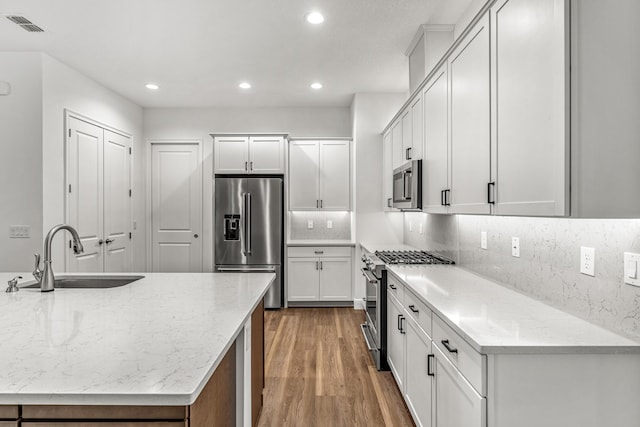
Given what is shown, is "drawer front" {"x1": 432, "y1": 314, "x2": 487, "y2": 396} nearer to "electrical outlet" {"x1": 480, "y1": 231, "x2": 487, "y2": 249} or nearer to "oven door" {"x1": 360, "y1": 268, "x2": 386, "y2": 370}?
"electrical outlet" {"x1": 480, "y1": 231, "x2": 487, "y2": 249}

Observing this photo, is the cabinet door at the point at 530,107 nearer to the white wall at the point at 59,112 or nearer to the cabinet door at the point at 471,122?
the cabinet door at the point at 471,122

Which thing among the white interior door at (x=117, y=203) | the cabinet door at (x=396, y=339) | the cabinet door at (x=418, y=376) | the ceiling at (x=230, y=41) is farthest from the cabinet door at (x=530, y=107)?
the white interior door at (x=117, y=203)

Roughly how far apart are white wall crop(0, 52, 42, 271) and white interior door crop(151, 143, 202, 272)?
210cm

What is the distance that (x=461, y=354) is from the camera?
5.07ft

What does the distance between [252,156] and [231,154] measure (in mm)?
292

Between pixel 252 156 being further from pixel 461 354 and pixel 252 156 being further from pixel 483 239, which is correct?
pixel 461 354

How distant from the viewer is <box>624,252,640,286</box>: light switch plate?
4.41ft

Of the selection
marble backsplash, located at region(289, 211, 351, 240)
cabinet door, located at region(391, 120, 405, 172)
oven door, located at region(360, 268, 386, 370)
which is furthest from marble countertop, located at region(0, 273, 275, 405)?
marble backsplash, located at region(289, 211, 351, 240)

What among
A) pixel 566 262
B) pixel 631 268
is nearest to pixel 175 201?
pixel 566 262

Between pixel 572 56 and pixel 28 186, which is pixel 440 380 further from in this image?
pixel 28 186

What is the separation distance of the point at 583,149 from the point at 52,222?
443 centimetres

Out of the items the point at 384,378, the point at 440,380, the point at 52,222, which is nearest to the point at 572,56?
the point at 440,380

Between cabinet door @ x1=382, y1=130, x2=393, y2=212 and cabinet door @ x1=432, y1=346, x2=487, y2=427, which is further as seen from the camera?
cabinet door @ x1=382, y1=130, x2=393, y2=212

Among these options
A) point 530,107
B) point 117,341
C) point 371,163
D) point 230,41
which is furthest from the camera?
point 371,163
